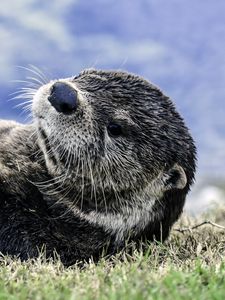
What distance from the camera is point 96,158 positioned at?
21.8 feet

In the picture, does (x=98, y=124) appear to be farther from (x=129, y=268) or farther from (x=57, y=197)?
(x=129, y=268)

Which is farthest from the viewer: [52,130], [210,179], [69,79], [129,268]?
[210,179]

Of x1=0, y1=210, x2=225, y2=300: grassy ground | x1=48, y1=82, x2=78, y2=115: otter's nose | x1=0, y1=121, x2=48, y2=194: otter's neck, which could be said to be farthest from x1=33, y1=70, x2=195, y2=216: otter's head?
x1=0, y1=210, x2=225, y2=300: grassy ground

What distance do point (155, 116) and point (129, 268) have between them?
1757 mm

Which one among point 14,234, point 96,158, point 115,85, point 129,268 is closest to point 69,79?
point 115,85

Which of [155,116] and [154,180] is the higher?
[155,116]

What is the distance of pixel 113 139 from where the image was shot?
675cm

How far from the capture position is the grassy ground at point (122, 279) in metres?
4.66

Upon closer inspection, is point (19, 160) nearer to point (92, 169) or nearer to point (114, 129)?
point (92, 169)

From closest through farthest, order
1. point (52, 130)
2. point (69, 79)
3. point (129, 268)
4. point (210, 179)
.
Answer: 1. point (129, 268)
2. point (52, 130)
3. point (69, 79)
4. point (210, 179)

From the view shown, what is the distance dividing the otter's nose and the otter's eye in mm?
404

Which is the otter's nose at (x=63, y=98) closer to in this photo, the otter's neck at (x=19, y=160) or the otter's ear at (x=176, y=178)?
the otter's neck at (x=19, y=160)

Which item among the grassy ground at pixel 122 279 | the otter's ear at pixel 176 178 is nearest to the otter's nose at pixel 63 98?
the otter's ear at pixel 176 178

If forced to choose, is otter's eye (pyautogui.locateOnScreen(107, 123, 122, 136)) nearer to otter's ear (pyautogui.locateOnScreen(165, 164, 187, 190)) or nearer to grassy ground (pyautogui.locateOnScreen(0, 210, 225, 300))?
otter's ear (pyautogui.locateOnScreen(165, 164, 187, 190))
